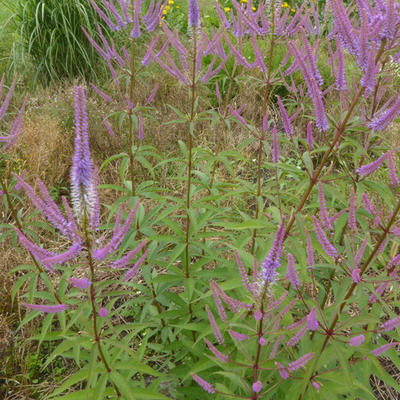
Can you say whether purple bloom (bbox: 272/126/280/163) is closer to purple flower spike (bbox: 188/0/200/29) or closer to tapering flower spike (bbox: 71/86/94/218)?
purple flower spike (bbox: 188/0/200/29)

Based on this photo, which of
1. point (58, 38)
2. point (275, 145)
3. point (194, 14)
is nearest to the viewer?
point (275, 145)

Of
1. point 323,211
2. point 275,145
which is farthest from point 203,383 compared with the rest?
point 275,145

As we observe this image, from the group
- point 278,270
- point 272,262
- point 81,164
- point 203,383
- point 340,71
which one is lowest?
point 203,383

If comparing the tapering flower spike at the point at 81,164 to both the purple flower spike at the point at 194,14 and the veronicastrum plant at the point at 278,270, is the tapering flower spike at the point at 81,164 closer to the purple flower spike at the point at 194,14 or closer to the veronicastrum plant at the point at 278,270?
the veronicastrum plant at the point at 278,270

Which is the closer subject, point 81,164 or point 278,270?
point 81,164

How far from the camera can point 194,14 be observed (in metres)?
2.62

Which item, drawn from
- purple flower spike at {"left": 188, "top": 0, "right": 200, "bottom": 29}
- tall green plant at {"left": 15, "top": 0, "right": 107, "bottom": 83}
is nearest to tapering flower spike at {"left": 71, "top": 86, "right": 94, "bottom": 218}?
purple flower spike at {"left": 188, "top": 0, "right": 200, "bottom": 29}

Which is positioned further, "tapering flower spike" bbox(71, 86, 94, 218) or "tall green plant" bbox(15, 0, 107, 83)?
"tall green plant" bbox(15, 0, 107, 83)

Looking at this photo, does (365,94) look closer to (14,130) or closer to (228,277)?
(228,277)

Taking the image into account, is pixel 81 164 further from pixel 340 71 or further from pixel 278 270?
pixel 278 270

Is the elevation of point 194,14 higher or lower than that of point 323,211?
higher

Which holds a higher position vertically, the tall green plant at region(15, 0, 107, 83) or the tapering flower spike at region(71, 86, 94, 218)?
the tapering flower spike at region(71, 86, 94, 218)

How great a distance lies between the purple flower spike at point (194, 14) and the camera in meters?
2.58

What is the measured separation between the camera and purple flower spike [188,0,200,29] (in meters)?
2.58
